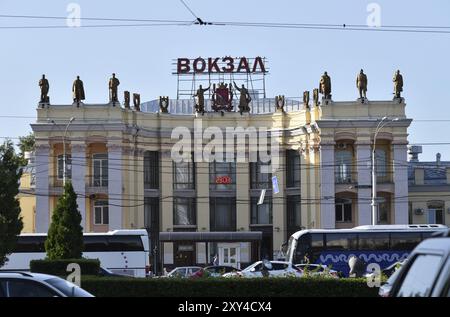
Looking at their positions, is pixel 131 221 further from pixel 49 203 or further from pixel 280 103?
pixel 280 103

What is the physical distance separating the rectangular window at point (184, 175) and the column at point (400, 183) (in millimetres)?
13828

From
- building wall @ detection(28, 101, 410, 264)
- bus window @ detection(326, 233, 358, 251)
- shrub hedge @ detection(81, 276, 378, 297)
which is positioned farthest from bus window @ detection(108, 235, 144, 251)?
shrub hedge @ detection(81, 276, 378, 297)

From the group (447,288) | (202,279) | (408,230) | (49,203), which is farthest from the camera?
(49,203)

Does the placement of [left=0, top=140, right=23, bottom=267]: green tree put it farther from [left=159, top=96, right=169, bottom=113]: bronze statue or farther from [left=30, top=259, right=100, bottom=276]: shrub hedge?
[left=159, top=96, right=169, bottom=113]: bronze statue

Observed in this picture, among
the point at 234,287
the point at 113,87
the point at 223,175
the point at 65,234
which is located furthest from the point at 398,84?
the point at 234,287

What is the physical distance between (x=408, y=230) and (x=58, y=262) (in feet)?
73.4

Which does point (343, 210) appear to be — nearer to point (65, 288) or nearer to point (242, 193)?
point (242, 193)

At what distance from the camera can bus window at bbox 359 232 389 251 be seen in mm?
53938

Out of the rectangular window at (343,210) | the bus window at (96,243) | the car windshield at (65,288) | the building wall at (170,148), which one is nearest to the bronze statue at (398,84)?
the building wall at (170,148)

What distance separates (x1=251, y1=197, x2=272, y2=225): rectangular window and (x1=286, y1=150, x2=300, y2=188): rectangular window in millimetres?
2075

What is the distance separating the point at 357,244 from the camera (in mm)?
54031

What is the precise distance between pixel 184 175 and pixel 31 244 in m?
20.1
